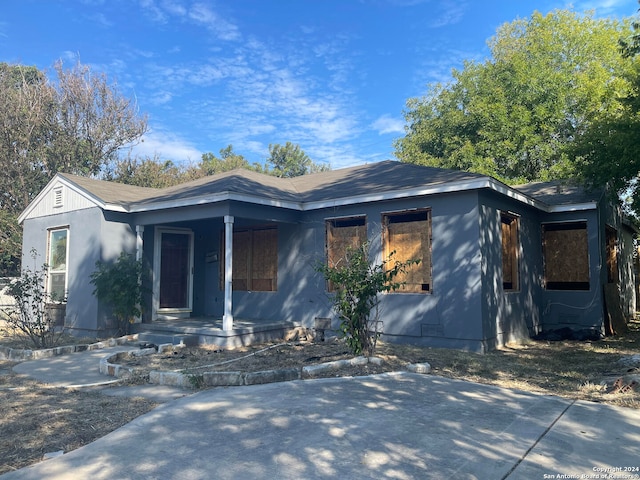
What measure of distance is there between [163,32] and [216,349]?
12.0 m

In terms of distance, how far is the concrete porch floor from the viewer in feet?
30.3

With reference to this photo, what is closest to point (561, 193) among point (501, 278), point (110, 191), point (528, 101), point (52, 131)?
point (501, 278)

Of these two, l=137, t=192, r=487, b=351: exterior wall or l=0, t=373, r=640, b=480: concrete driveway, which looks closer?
l=0, t=373, r=640, b=480: concrete driveway

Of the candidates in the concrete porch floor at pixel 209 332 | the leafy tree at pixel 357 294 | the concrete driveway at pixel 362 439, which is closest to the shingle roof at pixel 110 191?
the concrete porch floor at pixel 209 332

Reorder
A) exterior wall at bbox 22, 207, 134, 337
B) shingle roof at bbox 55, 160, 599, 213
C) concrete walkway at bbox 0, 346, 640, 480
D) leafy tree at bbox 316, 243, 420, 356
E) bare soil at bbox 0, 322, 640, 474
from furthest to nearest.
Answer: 1. exterior wall at bbox 22, 207, 134, 337
2. shingle roof at bbox 55, 160, 599, 213
3. leafy tree at bbox 316, 243, 420, 356
4. bare soil at bbox 0, 322, 640, 474
5. concrete walkway at bbox 0, 346, 640, 480

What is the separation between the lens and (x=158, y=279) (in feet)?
38.1

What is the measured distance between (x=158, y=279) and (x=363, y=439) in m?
8.98

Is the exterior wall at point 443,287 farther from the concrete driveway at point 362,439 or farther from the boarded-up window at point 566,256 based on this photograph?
the boarded-up window at point 566,256

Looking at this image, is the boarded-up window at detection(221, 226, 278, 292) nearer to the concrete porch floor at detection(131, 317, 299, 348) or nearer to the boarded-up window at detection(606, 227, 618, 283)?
the concrete porch floor at detection(131, 317, 299, 348)

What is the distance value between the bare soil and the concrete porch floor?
261 millimetres

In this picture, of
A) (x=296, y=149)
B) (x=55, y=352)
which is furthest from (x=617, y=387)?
(x=296, y=149)

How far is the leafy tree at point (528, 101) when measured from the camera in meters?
20.2

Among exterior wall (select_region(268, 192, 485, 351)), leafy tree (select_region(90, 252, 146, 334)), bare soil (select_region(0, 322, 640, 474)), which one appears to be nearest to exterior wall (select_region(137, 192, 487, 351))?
exterior wall (select_region(268, 192, 485, 351))

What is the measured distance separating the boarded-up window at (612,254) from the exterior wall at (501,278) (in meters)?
2.78
